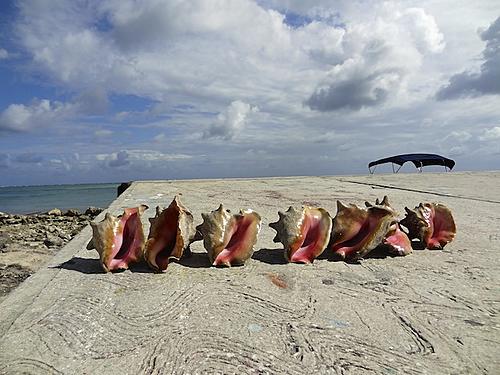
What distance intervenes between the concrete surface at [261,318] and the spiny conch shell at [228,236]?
9 centimetres

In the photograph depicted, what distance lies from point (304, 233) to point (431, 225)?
37.9 inches

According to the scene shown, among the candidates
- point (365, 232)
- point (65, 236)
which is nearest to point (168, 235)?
point (365, 232)

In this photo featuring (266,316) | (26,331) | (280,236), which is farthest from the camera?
(280,236)

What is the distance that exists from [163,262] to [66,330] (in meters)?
0.76

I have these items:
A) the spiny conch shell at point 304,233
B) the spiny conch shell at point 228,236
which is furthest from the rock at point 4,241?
the spiny conch shell at point 304,233

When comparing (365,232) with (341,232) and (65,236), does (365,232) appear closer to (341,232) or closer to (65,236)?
(341,232)

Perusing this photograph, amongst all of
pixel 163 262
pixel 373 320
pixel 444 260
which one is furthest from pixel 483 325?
pixel 163 262

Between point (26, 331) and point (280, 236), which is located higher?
point (280, 236)

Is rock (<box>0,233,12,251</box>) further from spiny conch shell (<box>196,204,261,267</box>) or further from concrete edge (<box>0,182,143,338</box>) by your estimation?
spiny conch shell (<box>196,204,261,267</box>)

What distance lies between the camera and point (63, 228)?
8.88 meters

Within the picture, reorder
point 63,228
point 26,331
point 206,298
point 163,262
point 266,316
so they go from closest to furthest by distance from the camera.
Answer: point 26,331, point 266,316, point 206,298, point 163,262, point 63,228

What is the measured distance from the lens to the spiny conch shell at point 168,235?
232 centimetres

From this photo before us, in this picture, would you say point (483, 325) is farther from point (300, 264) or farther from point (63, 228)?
point (63, 228)

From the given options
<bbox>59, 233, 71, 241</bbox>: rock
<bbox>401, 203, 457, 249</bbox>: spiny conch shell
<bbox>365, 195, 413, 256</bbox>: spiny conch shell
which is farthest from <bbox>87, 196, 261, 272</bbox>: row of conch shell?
<bbox>59, 233, 71, 241</bbox>: rock
